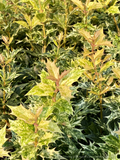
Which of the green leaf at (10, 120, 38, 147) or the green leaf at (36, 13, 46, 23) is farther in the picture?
the green leaf at (36, 13, 46, 23)

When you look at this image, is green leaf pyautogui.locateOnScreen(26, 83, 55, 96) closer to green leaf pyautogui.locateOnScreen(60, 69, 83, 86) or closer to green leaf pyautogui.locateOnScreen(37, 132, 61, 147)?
green leaf pyautogui.locateOnScreen(60, 69, 83, 86)

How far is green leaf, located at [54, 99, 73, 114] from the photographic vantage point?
697mm

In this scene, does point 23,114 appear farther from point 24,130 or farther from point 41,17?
point 41,17

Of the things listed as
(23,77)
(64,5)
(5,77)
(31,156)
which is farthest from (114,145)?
(64,5)

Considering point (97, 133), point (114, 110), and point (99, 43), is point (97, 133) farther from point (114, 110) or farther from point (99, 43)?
point (99, 43)

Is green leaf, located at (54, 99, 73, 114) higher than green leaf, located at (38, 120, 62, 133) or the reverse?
higher

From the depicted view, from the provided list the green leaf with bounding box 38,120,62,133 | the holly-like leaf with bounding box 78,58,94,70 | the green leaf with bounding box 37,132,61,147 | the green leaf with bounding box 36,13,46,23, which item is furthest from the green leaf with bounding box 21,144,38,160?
the green leaf with bounding box 36,13,46,23

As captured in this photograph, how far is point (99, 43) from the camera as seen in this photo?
907mm

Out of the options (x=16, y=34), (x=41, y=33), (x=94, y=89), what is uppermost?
→ (x=16, y=34)

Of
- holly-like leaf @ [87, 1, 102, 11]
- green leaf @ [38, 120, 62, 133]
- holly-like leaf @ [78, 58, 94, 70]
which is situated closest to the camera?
green leaf @ [38, 120, 62, 133]

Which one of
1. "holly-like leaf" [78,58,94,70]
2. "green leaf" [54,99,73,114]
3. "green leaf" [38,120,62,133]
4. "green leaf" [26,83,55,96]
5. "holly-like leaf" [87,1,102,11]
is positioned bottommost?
"green leaf" [38,120,62,133]

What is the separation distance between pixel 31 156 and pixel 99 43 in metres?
0.62

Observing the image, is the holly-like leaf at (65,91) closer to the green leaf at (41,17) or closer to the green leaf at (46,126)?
the green leaf at (46,126)

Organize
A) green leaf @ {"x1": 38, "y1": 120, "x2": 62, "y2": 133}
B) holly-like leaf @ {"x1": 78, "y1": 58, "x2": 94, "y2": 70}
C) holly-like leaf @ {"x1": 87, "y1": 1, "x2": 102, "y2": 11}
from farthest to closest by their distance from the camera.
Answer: holly-like leaf @ {"x1": 87, "y1": 1, "x2": 102, "y2": 11}
holly-like leaf @ {"x1": 78, "y1": 58, "x2": 94, "y2": 70}
green leaf @ {"x1": 38, "y1": 120, "x2": 62, "y2": 133}
